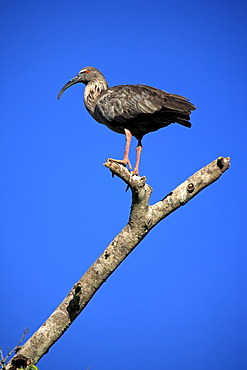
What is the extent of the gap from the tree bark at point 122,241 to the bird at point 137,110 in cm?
186

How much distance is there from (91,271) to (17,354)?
1.36 m

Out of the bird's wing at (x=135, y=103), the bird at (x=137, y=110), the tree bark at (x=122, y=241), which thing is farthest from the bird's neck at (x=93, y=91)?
the tree bark at (x=122, y=241)

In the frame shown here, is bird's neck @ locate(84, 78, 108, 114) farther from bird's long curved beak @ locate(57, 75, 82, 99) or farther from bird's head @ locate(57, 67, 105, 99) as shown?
bird's long curved beak @ locate(57, 75, 82, 99)

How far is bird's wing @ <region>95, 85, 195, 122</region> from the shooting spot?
27.5 ft

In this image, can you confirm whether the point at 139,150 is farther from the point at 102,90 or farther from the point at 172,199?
the point at 172,199

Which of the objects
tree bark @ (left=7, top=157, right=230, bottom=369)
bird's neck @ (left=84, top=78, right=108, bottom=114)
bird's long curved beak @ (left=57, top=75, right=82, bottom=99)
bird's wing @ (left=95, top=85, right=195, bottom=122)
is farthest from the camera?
bird's long curved beak @ (left=57, top=75, right=82, bottom=99)

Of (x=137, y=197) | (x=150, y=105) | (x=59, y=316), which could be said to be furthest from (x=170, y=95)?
Result: (x=59, y=316)

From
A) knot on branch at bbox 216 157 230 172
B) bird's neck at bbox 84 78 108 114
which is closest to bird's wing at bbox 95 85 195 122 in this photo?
bird's neck at bbox 84 78 108 114

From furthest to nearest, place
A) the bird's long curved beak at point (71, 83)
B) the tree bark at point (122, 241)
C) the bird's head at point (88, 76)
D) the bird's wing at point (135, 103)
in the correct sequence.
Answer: the bird's long curved beak at point (71, 83) < the bird's head at point (88, 76) < the bird's wing at point (135, 103) < the tree bark at point (122, 241)

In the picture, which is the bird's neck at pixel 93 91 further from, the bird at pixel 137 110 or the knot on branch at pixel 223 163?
the knot on branch at pixel 223 163

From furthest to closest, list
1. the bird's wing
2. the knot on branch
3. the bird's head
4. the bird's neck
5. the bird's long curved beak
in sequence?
1. the bird's long curved beak
2. the bird's head
3. the bird's neck
4. the bird's wing
5. the knot on branch

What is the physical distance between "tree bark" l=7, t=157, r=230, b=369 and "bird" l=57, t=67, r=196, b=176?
6.11 ft

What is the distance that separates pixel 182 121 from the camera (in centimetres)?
842

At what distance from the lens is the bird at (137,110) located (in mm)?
8414
